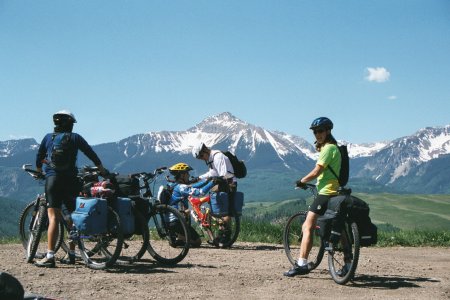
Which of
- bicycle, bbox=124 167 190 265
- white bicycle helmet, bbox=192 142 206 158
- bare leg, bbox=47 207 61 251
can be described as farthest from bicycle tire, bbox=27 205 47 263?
white bicycle helmet, bbox=192 142 206 158

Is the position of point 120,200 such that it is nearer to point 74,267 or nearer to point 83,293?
point 74,267

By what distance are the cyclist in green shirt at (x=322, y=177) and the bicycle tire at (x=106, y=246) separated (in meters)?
2.70

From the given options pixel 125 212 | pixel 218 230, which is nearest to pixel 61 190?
pixel 125 212

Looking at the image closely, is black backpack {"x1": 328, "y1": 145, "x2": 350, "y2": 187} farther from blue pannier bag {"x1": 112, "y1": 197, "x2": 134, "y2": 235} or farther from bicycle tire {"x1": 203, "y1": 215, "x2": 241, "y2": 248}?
bicycle tire {"x1": 203, "y1": 215, "x2": 241, "y2": 248}

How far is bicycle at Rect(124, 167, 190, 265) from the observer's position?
33.0 ft

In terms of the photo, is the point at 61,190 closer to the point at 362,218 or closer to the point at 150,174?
the point at 150,174

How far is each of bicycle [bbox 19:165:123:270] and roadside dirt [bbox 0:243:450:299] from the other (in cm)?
22

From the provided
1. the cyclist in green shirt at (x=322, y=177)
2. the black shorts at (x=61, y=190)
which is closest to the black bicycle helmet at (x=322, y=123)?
the cyclist in green shirt at (x=322, y=177)

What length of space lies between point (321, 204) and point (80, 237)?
3.89 m

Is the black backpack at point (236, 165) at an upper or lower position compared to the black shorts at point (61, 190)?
upper

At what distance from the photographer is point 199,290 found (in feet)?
25.3

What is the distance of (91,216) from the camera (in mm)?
9008

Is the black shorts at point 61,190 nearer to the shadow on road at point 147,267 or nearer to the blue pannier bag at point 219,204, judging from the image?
the shadow on road at point 147,267

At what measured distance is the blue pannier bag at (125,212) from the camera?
9258 millimetres
